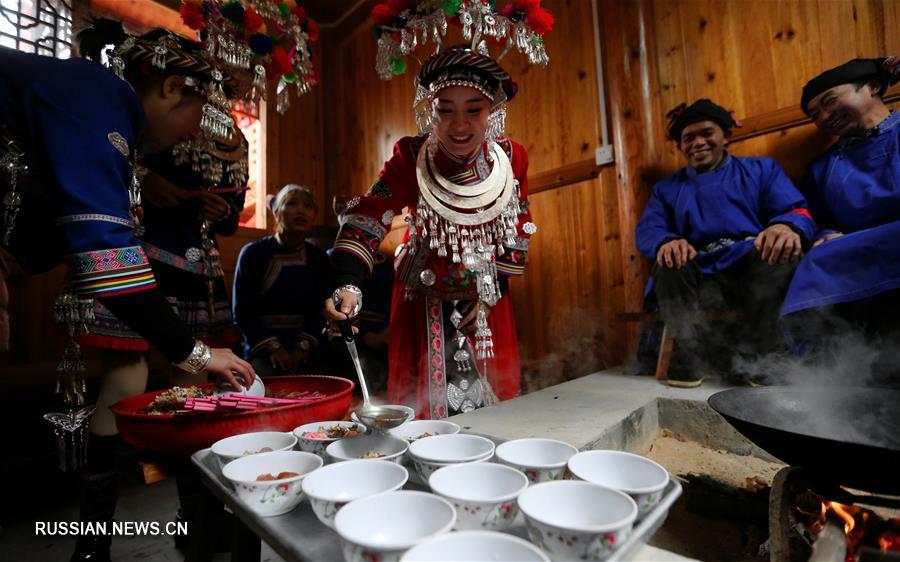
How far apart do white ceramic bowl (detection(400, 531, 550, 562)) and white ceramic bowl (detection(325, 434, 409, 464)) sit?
329mm

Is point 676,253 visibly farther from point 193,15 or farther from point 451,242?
point 193,15

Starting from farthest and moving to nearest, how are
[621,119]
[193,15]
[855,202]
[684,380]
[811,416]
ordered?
[621,119]
[684,380]
[855,202]
[193,15]
[811,416]

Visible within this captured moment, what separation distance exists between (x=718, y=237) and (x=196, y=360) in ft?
8.21

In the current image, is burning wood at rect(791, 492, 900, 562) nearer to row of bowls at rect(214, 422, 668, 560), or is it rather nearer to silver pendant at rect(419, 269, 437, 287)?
row of bowls at rect(214, 422, 668, 560)

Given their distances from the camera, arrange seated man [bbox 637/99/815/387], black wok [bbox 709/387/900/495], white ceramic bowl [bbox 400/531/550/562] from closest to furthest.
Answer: white ceramic bowl [bbox 400/531/550/562] → black wok [bbox 709/387/900/495] → seated man [bbox 637/99/815/387]

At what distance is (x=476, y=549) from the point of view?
564 millimetres

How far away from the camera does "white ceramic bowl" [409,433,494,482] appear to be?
85cm

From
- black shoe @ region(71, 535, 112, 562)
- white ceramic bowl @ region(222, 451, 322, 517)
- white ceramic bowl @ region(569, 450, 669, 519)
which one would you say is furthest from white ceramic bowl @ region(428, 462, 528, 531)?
black shoe @ region(71, 535, 112, 562)

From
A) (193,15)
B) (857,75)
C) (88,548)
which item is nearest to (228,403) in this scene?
(88,548)

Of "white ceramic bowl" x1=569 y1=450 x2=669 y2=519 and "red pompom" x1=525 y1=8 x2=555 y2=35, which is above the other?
"red pompom" x1=525 y1=8 x2=555 y2=35

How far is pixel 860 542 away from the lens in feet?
3.24

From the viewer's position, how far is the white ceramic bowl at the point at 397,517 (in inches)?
24.8

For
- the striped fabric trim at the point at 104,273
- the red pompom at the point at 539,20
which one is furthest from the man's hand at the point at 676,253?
the striped fabric trim at the point at 104,273

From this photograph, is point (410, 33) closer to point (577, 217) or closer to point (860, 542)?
point (577, 217)
